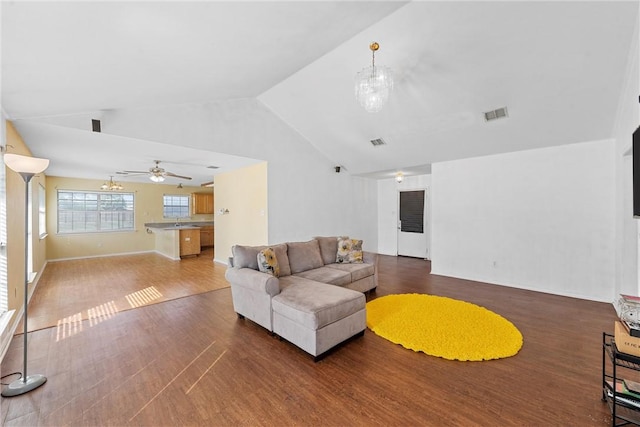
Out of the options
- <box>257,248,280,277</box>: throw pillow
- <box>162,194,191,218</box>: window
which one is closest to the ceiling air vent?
<box>257,248,280,277</box>: throw pillow

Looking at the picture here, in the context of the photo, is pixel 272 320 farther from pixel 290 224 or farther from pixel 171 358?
pixel 290 224

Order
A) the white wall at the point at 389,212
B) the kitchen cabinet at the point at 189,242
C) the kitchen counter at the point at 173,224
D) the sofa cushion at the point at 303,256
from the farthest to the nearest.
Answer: the kitchen counter at the point at 173,224 → the white wall at the point at 389,212 → the kitchen cabinet at the point at 189,242 → the sofa cushion at the point at 303,256

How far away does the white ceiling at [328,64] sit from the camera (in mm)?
1796

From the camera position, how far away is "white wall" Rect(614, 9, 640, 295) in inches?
104

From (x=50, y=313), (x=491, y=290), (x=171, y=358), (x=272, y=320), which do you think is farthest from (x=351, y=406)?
(x=50, y=313)

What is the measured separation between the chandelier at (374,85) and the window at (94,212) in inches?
338

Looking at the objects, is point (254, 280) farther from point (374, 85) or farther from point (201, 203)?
point (201, 203)

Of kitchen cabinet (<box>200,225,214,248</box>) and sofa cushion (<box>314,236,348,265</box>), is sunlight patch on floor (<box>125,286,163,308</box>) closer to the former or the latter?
sofa cushion (<box>314,236,348,265</box>)

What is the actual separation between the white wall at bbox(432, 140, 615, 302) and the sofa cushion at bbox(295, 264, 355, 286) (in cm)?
291

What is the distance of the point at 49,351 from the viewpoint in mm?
2553

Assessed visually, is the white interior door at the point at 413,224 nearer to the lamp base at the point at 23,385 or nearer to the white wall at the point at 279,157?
the white wall at the point at 279,157

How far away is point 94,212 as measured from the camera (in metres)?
7.79

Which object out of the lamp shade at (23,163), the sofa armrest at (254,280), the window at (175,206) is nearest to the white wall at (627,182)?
the sofa armrest at (254,280)

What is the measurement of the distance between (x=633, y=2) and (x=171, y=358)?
517cm
